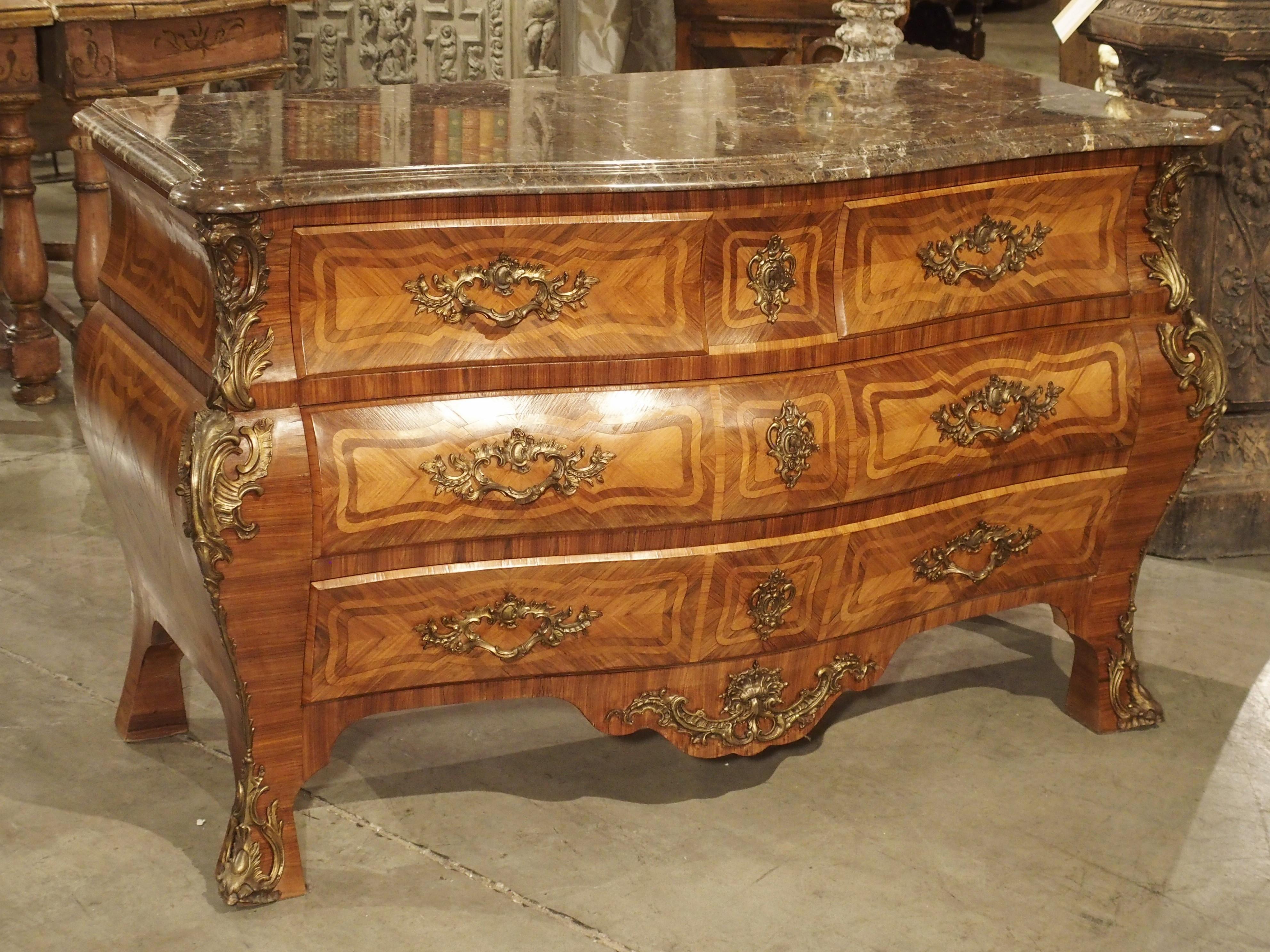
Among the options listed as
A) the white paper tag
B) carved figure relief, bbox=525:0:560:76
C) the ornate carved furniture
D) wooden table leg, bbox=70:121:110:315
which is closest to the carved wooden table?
the white paper tag

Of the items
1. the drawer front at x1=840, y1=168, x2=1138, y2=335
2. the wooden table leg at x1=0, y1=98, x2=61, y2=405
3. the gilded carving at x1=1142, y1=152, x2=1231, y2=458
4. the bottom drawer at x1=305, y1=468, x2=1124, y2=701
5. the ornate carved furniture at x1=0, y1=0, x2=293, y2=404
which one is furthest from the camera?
the wooden table leg at x1=0, y1=98, x2=61, y2=405

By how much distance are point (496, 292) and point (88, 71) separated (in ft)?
8.20

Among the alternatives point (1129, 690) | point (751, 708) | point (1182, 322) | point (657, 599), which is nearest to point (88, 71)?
point (657, 599)

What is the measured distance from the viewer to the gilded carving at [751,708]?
2.55 metres

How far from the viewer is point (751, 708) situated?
2.61 meters

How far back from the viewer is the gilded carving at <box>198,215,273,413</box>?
6.97ft

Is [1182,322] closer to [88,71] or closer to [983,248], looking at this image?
[983,248]

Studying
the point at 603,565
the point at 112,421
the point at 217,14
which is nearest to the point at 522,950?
the point at 603,565

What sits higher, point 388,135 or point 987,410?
point 388,135

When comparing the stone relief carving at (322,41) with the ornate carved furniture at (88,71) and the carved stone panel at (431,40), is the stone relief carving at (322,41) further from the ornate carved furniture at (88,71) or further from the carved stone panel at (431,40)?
the ornate carved furniture at (88,71)

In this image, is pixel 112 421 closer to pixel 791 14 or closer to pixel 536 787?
pixel 536 787

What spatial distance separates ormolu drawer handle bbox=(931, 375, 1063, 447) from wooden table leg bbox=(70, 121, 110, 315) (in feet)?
9.31

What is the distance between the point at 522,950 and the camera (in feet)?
7.79

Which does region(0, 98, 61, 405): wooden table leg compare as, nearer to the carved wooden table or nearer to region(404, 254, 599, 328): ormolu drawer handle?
the carved wooden table
